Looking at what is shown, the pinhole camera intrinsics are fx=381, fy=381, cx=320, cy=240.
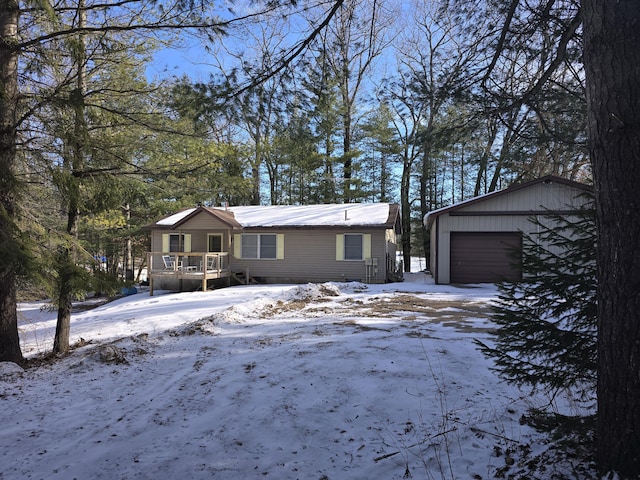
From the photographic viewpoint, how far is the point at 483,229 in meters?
13.8

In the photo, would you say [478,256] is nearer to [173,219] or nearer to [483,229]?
[483,229]

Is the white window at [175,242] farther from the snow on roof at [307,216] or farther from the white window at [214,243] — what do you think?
the white window at [214,243]

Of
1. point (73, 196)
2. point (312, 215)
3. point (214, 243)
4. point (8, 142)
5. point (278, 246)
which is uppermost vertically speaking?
point (312, 215)

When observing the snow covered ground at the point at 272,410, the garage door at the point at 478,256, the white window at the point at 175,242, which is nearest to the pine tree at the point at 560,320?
the snow covered ground at the point at 272,410

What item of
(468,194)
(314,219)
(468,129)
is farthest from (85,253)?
(468,194)

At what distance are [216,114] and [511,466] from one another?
4.56 m

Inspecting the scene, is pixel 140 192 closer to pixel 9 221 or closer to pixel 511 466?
pixel 9 221

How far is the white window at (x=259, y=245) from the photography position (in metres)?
16.5

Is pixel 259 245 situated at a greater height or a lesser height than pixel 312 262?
greater

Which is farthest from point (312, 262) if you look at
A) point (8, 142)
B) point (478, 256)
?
point (8, 142)

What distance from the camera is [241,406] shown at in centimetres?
338

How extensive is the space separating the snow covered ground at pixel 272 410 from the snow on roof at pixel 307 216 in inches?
386

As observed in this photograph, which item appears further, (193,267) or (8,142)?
(193,267)

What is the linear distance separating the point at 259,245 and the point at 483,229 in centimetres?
900
